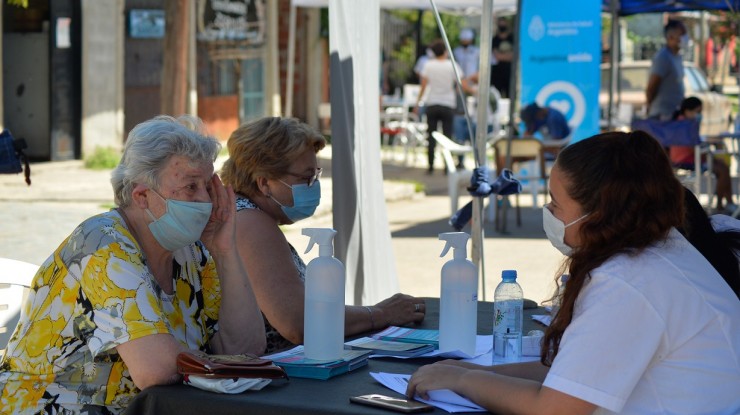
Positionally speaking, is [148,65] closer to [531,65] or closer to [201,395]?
[531,65]

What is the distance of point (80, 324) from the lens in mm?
2629

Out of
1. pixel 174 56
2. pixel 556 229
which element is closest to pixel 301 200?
pixel 556 229

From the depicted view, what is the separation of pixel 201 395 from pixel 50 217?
7255mm

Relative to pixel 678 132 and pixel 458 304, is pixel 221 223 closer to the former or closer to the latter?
pixel 458 304

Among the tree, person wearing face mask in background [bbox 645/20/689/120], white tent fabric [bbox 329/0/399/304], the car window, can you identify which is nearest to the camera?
white tent fabric [bbox 329/0/399/304]

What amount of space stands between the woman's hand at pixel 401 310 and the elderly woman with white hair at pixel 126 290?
593 millimetres

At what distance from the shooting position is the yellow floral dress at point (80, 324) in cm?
259

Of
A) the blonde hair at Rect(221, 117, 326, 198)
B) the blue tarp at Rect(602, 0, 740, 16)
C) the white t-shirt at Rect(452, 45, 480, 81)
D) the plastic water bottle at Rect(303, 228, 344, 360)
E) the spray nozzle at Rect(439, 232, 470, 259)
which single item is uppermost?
the blue tarp at Rect(602, 0, 740, 16)

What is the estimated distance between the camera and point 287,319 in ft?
10.7

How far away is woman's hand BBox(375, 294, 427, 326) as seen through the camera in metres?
3.37

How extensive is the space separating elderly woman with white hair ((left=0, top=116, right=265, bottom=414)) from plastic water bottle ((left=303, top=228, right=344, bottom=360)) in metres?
0.31

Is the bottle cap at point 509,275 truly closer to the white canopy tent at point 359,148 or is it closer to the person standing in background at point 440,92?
the white canopy tent at point 359,148

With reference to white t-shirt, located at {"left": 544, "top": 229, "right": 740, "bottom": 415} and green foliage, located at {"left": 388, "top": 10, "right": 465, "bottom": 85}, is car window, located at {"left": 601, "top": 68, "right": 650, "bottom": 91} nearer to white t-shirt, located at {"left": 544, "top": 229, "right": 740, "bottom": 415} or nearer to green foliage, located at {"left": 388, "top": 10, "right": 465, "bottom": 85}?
green foliage, located at {"left": 388, "top": 10, "right": 465, "bottom": 85}

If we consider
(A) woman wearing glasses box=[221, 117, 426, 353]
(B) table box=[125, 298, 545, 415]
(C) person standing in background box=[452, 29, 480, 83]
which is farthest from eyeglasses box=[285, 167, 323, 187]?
(C) person standing in background box=[452, 29, 480, 83]
